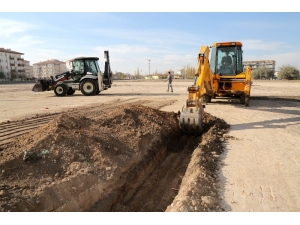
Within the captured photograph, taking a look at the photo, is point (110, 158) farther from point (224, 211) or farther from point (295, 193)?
point (295, 193)

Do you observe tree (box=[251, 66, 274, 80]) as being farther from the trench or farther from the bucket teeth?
the trench

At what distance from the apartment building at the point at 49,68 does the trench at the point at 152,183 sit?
356ft

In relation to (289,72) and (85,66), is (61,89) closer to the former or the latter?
(85,66)

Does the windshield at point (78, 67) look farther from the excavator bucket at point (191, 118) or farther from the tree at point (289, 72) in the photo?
the tree at point (289, 72)

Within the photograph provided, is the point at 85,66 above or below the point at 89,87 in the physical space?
above

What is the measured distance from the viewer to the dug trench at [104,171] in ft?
11.1

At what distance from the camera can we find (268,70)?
51.8 m

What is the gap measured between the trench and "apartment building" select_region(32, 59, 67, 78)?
10841cm

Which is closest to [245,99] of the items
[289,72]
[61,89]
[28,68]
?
[61,89]

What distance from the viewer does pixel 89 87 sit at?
687 inches

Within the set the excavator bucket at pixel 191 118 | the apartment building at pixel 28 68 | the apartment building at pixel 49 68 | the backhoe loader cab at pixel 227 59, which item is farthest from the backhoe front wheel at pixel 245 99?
the apartment building at pixel 28 68

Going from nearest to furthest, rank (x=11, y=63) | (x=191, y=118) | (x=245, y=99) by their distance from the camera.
Answer: (x=191, y=118) < (x=245, y=99) < (x=11, y=63)

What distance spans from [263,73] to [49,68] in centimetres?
9249

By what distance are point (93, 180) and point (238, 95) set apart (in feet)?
31.3
